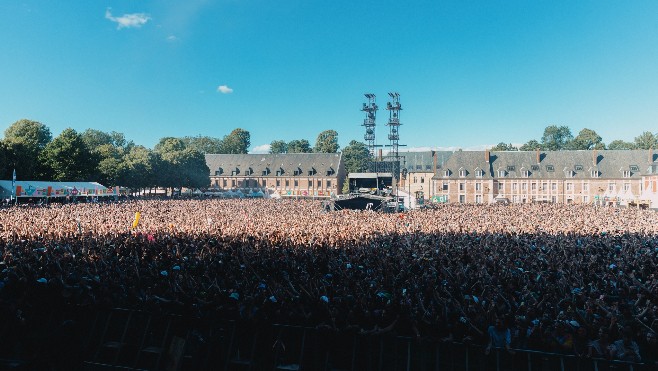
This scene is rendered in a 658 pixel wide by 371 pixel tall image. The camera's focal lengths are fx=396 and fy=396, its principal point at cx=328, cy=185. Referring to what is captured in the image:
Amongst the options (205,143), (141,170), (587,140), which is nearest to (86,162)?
(141,170)

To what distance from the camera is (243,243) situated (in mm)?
13805

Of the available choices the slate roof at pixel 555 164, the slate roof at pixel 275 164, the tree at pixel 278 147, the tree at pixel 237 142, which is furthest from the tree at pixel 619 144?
the tree at pixel 237 142

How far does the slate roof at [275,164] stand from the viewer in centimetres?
8550

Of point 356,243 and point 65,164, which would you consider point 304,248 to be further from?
point 65,164

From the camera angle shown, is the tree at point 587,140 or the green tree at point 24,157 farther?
the tree at point 587,140

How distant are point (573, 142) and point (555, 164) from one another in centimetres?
5423

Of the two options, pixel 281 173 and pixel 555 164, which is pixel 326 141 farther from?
pixel 555 164

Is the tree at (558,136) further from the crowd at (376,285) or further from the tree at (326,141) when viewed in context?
the crowd at (376,285)

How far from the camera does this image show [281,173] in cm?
8762

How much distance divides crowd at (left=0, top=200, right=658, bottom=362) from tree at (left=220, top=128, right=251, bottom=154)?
109m

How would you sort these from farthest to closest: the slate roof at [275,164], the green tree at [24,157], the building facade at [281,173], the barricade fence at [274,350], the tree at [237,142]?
1. the tree at [237,142]
2. the slate roof at [275,164]
3. the building facade at [281,173]
4. the green tree at [24,157]
5. the barricade fence at [274,350]

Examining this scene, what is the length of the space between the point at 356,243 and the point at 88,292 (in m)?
9.05

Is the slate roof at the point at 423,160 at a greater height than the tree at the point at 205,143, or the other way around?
the tree at the point at 205,143

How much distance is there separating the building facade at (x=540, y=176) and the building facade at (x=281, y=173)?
2294cm
